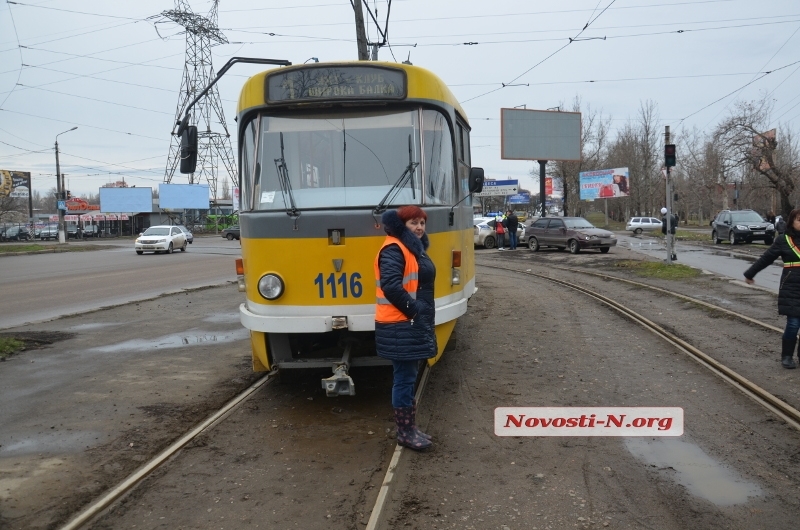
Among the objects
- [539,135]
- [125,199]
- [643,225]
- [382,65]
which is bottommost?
[643,225]

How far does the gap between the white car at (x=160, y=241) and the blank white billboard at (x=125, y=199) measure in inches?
1626

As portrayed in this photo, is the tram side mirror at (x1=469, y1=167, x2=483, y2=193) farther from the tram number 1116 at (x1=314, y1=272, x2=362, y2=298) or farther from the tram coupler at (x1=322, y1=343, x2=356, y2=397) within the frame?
the tram coupler at (x1=322, y1=343, x2=356, y2=397)

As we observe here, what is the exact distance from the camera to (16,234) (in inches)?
2648

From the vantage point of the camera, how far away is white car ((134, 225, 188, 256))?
119ft

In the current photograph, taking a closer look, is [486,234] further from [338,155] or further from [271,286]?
[271,286]

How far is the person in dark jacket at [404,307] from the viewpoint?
493 cm

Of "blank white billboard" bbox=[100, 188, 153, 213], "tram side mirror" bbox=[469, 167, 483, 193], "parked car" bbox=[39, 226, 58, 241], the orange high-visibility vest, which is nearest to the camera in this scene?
the orange high-visibility vest

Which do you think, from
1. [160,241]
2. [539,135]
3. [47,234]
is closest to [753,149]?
[539,135]

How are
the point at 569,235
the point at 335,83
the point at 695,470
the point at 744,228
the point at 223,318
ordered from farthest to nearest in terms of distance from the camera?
1. the point at 744,228
2. the point at 569,235
3. the point at 223,318
4. the point at 335,83
5. the point at 695,470

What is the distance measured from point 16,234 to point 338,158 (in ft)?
232

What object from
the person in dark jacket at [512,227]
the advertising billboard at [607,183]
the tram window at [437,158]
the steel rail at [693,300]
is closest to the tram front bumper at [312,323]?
the tram window at [437,158]

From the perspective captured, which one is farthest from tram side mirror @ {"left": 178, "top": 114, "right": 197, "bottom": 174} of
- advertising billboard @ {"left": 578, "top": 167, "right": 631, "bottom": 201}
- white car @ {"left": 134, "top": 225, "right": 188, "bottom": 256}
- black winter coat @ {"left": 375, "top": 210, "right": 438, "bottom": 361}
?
advertising billboard @ {"left": 578, "top": 167, "right": 631, "bottom": 201}

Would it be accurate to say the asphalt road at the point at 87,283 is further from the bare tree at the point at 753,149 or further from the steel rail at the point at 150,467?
the bare tree at the point at 753,149

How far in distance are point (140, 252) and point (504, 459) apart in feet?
114
